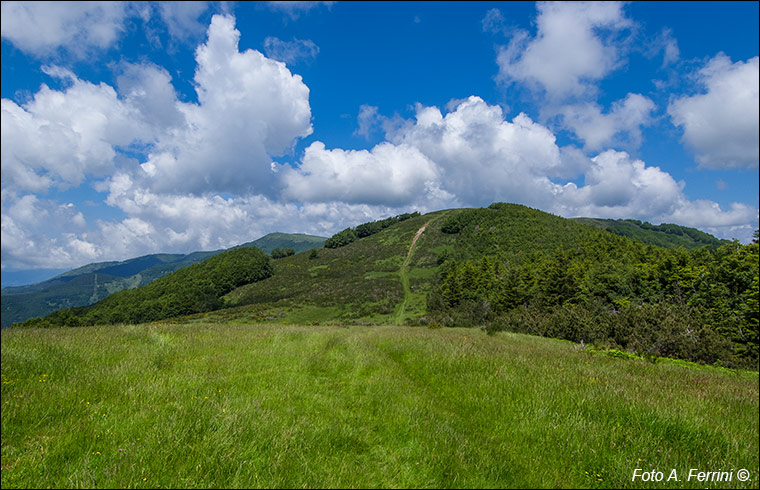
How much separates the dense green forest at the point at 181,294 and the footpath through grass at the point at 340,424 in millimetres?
84393

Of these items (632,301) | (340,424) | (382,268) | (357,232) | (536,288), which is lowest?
(632,301)

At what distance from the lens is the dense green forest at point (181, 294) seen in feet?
287

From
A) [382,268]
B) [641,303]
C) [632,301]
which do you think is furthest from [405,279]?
[641,303]

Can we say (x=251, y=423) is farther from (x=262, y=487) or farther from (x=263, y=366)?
(x=263, y=366)

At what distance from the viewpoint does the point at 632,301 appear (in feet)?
125

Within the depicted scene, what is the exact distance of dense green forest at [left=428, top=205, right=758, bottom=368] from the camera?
2480 cm

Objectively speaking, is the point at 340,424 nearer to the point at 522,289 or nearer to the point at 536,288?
the point at 536,288

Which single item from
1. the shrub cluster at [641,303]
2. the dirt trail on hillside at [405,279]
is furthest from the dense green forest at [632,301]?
the dirt trail on hillside at [405,279]

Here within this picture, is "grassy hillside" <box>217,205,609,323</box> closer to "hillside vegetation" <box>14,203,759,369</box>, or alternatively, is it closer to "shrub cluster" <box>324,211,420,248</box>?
"hillside vegetation" <box>14,203,759,369</box>

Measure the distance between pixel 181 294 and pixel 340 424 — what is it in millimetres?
118403

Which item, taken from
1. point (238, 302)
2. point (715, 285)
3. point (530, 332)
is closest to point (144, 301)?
point (238, 302)

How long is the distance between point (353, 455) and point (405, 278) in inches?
3802

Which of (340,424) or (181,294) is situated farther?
(181,294)

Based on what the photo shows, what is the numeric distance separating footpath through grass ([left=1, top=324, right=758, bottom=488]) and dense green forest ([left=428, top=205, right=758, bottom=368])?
56.1 ft
